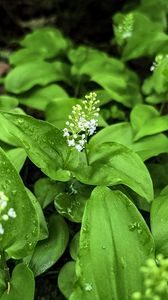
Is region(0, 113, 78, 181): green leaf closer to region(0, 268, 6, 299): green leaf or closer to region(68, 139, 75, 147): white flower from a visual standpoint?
region(68, 139, 75, 147): white flower

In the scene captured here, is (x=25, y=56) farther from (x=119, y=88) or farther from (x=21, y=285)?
(x=21, y=285)

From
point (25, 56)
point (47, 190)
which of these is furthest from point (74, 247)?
point (25, 56)

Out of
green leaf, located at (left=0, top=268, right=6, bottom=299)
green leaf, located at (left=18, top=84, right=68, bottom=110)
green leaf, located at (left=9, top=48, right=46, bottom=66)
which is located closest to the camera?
green leaf, located at (left=0, top=268, right=6, bottom=299)

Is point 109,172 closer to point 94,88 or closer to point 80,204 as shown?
point 80,204

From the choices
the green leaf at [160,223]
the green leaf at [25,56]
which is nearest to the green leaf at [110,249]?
the green leaf at [160,223]

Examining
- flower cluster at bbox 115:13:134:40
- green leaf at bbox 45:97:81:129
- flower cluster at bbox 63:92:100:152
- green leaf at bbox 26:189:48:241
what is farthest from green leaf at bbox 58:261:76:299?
flower cluster at bbox 115:13:134:40

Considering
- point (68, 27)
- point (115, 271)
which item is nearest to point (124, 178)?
point (115, 271)
